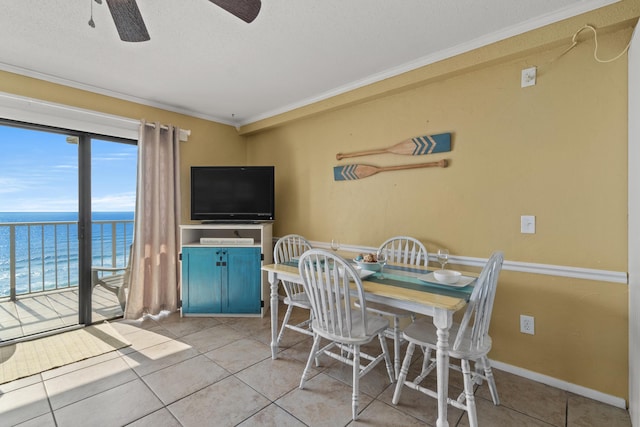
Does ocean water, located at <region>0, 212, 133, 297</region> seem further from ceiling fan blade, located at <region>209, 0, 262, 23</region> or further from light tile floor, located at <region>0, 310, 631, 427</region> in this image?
ceiling fan blade, located at <region>209, 0, 262, 23</region>

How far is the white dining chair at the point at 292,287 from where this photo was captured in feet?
7.93

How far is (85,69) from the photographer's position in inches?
99.3

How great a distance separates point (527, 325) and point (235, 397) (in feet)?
6.83

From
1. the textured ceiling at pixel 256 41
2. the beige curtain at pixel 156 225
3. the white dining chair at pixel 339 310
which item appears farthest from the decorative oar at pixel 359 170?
the beige curtain at pixel 156 225

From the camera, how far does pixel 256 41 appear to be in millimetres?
2111

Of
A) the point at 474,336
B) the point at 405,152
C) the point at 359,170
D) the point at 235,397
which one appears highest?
the point at 405,152

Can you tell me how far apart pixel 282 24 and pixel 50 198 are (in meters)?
2.98

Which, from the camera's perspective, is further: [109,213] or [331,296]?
[109,213]

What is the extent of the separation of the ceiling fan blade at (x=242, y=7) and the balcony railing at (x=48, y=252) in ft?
9.17

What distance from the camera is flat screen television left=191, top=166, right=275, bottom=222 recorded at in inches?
136

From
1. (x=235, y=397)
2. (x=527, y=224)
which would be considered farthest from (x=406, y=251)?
(x=235, y=397)

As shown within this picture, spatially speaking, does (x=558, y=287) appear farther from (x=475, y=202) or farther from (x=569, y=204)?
(x=475, y=202)

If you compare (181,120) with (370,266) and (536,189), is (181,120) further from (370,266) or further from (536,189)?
(536,189)

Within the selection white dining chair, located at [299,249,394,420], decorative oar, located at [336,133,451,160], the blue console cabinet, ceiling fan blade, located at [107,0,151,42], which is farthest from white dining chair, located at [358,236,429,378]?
ceiling fan blade, located at [107,0,151,42]
